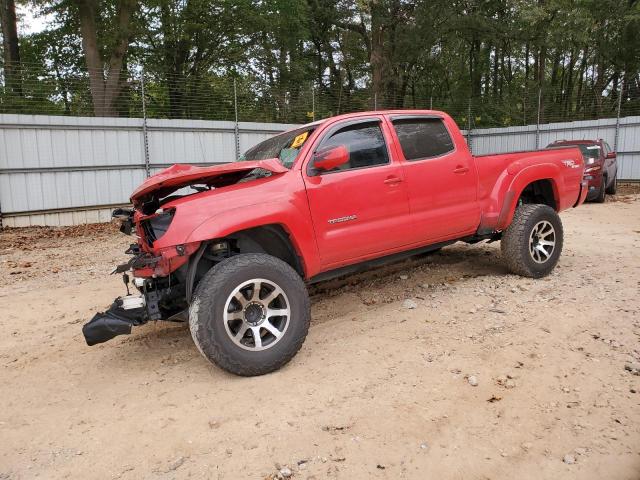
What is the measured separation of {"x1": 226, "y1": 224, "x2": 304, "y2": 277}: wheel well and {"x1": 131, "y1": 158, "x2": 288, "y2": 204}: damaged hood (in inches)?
18.8

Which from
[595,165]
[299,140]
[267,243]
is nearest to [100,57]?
[299,140]

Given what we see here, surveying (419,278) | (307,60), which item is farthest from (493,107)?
(419,278)

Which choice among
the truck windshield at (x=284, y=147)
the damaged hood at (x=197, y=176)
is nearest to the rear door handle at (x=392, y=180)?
the truck windshield at (x=284, y=147)

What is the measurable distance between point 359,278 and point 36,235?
25.7 ft

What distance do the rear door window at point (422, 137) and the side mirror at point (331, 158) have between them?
3.14 feet

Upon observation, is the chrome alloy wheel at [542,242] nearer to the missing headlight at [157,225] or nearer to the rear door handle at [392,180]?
the rear door handle at [392,180]

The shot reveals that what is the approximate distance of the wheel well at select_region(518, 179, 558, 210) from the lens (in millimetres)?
5656

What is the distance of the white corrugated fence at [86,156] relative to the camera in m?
10.5

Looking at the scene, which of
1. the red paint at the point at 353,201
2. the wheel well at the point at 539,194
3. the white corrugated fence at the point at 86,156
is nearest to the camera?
the red paint at the point at 353,201

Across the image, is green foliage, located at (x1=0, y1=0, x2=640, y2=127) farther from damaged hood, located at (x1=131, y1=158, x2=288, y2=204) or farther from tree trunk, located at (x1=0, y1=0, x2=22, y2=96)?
damaged hood, located at (x1=131, y1=158, x2=288, y2=204)

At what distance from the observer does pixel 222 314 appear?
3.27 m

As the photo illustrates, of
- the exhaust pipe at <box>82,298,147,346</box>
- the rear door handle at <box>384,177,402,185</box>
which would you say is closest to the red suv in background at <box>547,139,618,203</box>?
the rear door handle at <box>384,177,402,185</box>

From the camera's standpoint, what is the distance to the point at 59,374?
3.72 meters

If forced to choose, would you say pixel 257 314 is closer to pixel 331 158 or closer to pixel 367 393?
pixel 367 393
